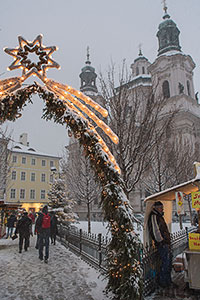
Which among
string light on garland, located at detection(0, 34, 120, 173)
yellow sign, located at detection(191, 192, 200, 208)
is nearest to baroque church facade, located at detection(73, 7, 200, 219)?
yellow sign, located at detection(191, 192, 200, 208)

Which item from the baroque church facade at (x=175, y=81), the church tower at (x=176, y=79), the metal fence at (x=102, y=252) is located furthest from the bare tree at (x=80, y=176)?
the church tower at (x=176, y=79)

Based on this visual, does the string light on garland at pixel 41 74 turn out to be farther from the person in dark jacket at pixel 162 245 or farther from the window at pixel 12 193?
the window at pixel 12 193

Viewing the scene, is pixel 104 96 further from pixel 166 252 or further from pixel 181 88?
pixel 181 88

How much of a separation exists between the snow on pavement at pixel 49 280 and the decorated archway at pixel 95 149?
2.65 ft

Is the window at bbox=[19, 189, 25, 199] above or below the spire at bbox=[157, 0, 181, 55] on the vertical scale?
below

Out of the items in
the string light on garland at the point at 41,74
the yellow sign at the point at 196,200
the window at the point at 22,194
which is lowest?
the yellow sign at the point at 196,200

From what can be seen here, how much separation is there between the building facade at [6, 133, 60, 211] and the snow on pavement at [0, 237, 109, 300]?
3676cm

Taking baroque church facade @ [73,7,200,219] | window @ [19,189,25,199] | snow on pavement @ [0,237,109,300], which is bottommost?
snow on pavement @ [0,237,109,300]

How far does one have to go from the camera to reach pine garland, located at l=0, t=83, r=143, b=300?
502cm

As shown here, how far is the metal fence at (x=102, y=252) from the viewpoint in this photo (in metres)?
5.86

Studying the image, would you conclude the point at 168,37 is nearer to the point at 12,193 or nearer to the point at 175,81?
the point at 175,81

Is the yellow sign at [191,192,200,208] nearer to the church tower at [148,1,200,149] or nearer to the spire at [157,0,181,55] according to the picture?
the church tower at [148,1,200,149]

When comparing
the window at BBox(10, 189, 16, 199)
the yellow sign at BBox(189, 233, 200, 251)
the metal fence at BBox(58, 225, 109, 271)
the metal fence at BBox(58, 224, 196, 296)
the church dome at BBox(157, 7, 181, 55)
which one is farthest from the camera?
the window at BBox(10, 189, 16, 199)

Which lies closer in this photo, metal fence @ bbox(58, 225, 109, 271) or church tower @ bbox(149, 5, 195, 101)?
metal fence @ bbox(58, 225, 109, 271)
